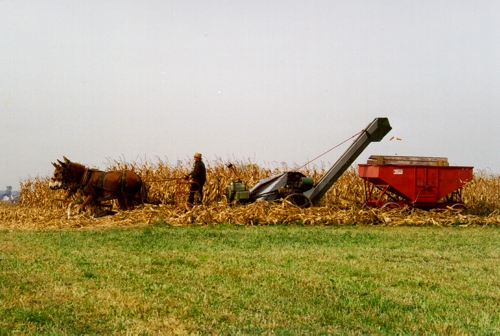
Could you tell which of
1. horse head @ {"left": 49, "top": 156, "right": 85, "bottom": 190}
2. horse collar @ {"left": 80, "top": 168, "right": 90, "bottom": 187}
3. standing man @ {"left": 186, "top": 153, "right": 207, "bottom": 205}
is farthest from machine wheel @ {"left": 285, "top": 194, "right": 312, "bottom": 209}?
horse head @ {"left": 49, "top": 156, "right": 85, "bottom": 190}

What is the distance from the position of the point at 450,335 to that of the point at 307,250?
16.6ft

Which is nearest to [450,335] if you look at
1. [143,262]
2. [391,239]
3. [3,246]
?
[143,262]

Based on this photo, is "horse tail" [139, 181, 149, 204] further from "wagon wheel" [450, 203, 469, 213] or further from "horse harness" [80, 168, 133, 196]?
"wagon wheel" [450, 203, 469, 213]

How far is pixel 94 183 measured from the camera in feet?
55.6

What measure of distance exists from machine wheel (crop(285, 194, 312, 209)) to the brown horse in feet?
15.7

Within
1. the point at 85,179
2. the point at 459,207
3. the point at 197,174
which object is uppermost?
the point at 197,174

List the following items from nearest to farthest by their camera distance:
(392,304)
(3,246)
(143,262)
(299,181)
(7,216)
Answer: (392,304), (143,262), (3,246), (299,181), (7,216)

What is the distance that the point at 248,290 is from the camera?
6.50 meters

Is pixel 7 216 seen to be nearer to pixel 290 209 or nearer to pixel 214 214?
pixel 214 214

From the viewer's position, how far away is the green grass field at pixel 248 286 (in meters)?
5.19

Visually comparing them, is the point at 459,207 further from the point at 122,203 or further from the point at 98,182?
the point at 98,182

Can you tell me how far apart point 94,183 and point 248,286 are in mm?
11324

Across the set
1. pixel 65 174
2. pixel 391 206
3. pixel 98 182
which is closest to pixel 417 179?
pixel 391 206

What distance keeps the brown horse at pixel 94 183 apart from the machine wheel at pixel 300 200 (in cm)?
479
